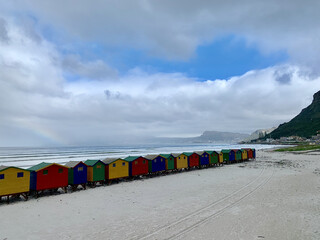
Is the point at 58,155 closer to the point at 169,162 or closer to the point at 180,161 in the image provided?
the point at 180,161

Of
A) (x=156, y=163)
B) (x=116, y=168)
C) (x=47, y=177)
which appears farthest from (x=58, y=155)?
(x=47, y=177)

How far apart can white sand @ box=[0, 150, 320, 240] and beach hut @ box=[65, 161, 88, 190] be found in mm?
1372

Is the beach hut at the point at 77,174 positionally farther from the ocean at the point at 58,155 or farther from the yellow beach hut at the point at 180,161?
the ocean at the point at 58,155

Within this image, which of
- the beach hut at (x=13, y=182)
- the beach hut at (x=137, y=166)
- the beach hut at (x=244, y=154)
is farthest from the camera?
the beach hut at (x=244, y=154)

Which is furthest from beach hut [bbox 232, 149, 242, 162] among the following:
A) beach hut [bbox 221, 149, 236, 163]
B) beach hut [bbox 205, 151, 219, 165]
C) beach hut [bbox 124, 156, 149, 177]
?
beach hut [bbox 124, 156, 149, 177]

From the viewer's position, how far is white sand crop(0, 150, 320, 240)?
969 cm

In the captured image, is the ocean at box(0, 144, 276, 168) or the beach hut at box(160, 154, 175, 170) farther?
the ocean at box(0, 144, 276, 168)

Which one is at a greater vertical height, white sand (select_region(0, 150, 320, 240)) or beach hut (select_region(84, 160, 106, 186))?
beach hut (select_region(84, 160, 106, 186))

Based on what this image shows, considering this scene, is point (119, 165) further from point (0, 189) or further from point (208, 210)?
point (208, 210)

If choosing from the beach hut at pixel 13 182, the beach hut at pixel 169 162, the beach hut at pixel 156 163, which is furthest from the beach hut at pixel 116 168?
the beach hut at pixel 13 182

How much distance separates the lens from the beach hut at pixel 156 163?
27684mm

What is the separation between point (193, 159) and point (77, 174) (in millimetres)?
19129

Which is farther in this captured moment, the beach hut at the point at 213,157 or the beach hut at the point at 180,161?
the beach hut at the point at 213,157

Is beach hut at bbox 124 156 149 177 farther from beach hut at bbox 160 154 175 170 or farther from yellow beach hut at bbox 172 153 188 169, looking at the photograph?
yellow beach hut at bbox 172 153 188 169
